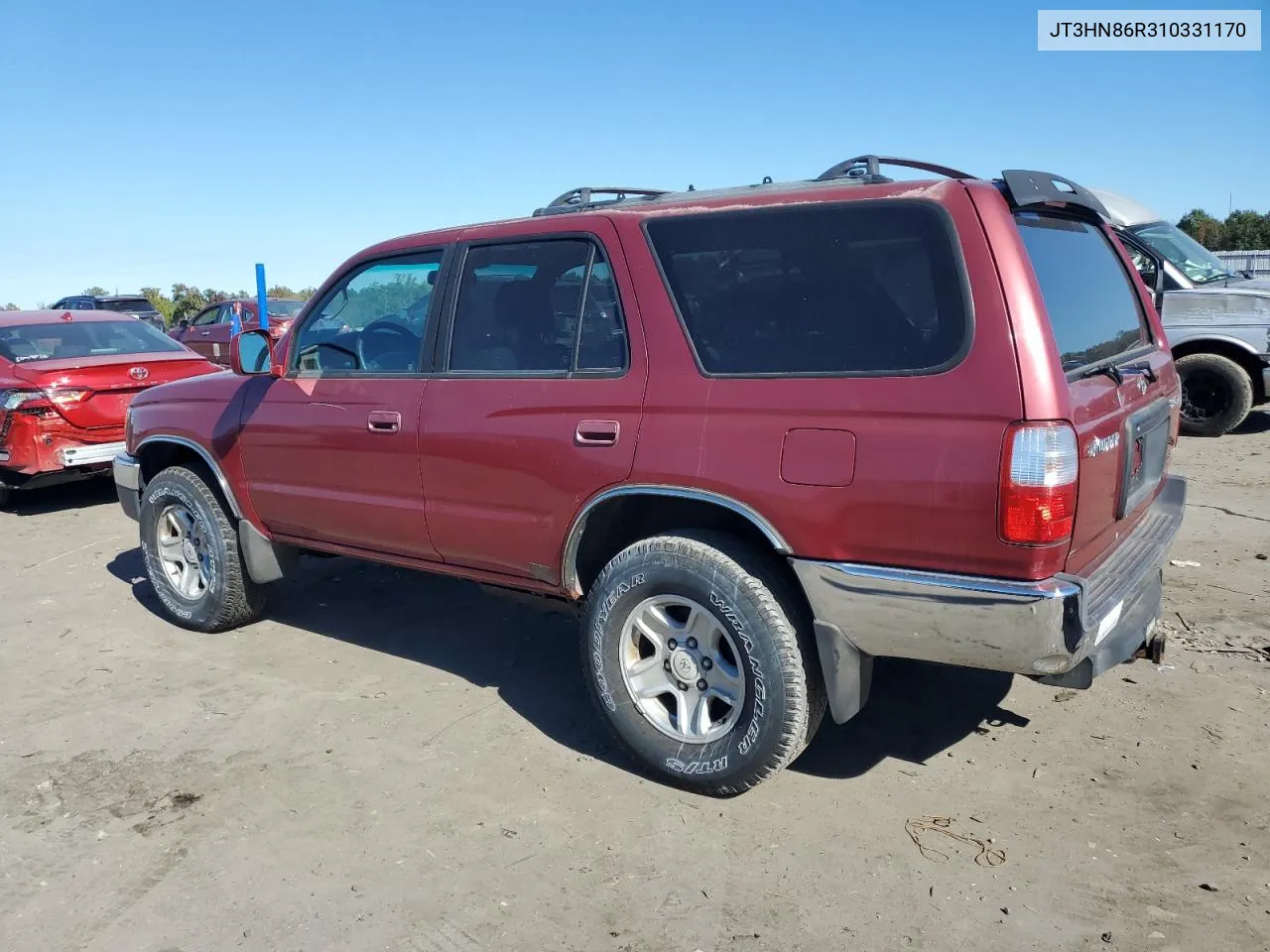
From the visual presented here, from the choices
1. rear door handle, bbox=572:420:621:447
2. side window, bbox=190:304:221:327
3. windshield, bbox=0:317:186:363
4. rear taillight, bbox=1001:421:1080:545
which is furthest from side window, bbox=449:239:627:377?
side window, bbox=190:304:221:327

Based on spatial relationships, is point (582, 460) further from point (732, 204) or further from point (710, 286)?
point (732, 204)

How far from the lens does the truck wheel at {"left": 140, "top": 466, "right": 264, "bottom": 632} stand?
495 cm

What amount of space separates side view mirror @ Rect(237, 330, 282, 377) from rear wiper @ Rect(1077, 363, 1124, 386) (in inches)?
133

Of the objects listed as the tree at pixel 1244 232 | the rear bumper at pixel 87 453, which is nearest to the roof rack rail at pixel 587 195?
the rear bumper at pixel 87 453

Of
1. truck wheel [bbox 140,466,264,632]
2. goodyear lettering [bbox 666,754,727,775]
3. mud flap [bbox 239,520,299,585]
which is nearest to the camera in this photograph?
goodyear lettering [bbox 666,754,727,775]

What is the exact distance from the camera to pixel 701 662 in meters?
3.36

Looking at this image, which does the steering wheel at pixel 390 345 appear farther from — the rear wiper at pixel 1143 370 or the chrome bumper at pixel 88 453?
the chrome bumper at pixel 88 453

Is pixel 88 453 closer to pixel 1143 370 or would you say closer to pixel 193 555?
pixel 193 555

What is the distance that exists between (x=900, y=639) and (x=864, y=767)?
0.82m

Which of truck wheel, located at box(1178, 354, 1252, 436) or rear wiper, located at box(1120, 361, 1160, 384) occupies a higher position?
rear wiper, located at box(1120, 361, 1160, 384)

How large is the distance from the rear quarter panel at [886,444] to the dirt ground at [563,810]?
92 cm

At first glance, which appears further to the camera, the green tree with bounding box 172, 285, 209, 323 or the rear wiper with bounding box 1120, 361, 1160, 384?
the green tree with bounding box 172, 285, 209, 323

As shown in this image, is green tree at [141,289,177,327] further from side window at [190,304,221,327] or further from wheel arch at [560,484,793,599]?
wheel arch at [560,484,793,599]

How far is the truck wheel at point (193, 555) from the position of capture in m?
4.95
